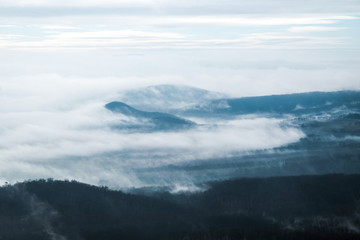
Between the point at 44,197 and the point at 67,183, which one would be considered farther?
the point at 67,183

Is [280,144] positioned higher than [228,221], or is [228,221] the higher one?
[280,144]

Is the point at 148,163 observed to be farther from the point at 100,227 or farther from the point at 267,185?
the point at 100,227

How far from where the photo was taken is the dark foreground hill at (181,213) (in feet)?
289

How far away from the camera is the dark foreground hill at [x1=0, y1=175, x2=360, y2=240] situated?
88125 millimetres

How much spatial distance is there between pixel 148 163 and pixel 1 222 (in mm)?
87181

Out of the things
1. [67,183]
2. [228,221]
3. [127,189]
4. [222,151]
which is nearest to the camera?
[228,221]

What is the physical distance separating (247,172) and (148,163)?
119ft

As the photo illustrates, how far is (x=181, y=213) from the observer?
9838 centimetres

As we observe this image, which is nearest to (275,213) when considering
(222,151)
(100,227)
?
(100,227)

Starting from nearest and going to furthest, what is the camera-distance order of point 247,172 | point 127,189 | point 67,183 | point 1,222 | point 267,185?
point 1,222 < point 67,183 < point 267,185 < point 127,189 < point 247,172

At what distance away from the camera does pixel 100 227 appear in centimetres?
8950

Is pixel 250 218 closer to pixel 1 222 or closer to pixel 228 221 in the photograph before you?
pixel 228 221

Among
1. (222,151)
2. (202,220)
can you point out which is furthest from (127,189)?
(222,151)

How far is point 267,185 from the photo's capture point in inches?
4547
